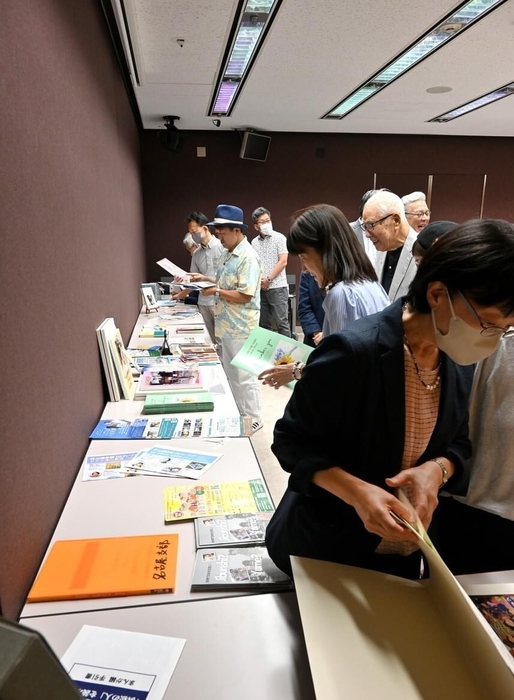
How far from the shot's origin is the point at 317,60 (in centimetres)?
370

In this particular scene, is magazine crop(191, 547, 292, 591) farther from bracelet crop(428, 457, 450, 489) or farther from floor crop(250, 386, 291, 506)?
floor crop(250, 386, 291, 506)

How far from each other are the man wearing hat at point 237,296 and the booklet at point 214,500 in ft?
6.86

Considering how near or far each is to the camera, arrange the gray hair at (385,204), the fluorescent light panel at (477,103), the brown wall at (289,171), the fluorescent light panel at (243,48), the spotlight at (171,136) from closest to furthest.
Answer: the gray hair at (385,204) < the fluorescent light panel at (243,48) < the fluorescent light panel at (477,103) < the spotlight at (171,136) < the brown wall at (289,171)

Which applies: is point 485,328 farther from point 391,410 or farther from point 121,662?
point 121,662

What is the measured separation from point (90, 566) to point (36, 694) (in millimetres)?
820

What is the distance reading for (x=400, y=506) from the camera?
851mm

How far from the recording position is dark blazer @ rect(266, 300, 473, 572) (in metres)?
0.93

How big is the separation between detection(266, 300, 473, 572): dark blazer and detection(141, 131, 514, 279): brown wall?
596cm

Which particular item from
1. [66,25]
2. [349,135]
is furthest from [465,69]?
[66,25]

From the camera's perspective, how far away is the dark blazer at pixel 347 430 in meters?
0.93

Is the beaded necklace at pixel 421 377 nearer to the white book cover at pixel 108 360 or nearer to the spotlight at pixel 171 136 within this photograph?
the white book cover at pixel 108 360

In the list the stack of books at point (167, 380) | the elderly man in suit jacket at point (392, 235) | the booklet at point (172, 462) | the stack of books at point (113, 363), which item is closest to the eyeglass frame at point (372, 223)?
the elderly man in suit jacket at point (392, 235)

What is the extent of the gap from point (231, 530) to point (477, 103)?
5442 mm

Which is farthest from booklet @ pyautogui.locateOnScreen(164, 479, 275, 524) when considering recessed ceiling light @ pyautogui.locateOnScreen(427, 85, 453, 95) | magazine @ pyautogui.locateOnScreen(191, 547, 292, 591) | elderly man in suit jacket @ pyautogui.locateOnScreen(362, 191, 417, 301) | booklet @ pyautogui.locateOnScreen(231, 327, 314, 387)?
recessed ceiling light @ pyautogui.locateOnScreen(427, 85, 453, 95)
